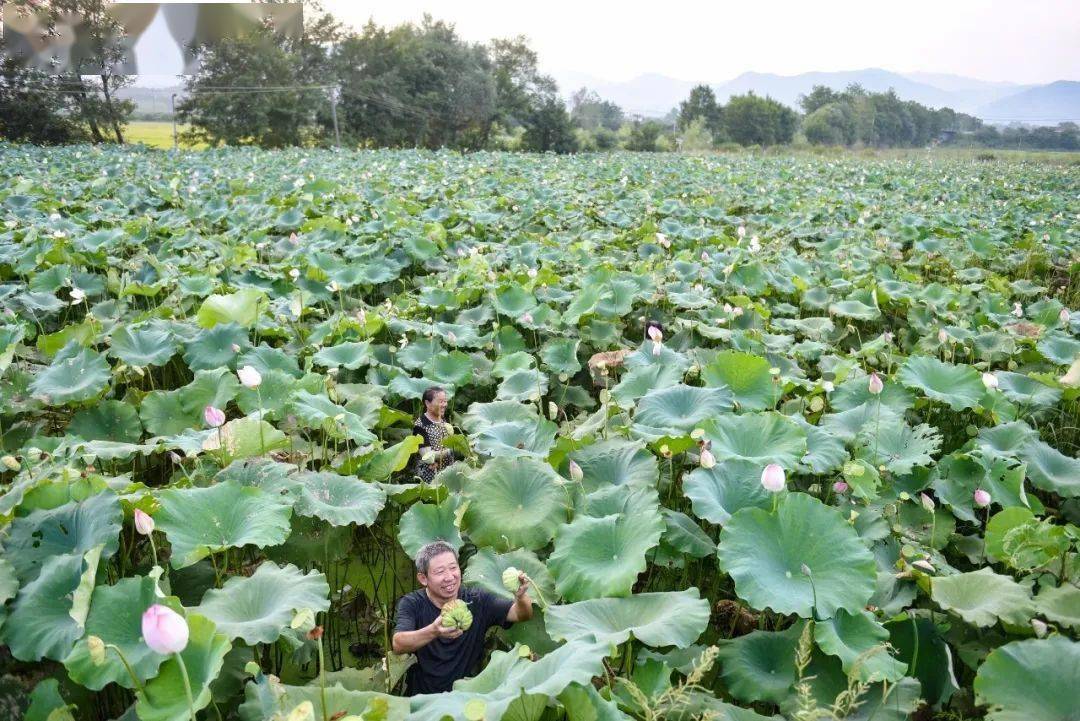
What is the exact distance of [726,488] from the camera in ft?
7.20

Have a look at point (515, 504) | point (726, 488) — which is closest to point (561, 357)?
point (515, 504)

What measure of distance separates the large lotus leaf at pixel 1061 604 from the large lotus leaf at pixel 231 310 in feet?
11.6

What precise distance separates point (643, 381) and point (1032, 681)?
68.2 inches

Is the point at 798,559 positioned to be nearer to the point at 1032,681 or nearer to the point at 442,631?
the point at 1032,681

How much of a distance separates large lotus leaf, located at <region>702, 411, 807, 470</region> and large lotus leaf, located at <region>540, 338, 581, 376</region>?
1377mm

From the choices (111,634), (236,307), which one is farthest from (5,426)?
(111,634)

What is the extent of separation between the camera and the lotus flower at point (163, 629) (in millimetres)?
1152

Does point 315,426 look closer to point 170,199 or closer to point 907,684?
point 907,684

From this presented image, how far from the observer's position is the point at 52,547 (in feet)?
6.22

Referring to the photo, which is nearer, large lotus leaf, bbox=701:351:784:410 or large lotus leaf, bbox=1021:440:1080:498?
large lotus leaf, bbox=1021:440:1080:498

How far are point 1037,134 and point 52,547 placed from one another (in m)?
73.7

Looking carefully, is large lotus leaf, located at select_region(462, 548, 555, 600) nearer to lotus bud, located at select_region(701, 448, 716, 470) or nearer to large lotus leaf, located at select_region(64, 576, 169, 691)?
lotus bud, located at select_region(701, 448, 716, 470)

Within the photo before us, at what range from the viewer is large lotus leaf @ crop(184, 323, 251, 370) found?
345 cm

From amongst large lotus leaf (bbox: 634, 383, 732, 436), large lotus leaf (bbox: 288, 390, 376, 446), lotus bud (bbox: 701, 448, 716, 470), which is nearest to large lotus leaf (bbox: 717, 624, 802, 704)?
lotus bud (bbox: 701, 448, 716, 470)
